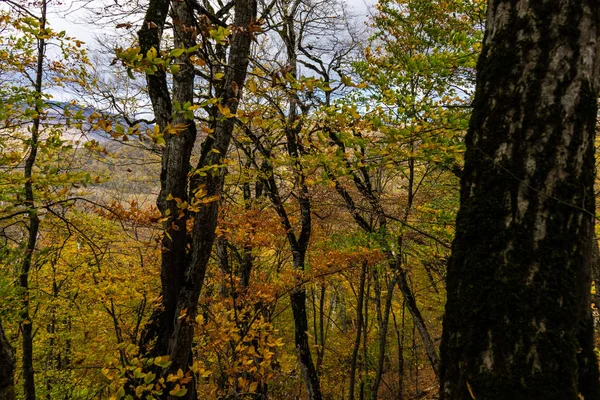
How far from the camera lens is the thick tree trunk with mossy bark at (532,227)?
111 cm

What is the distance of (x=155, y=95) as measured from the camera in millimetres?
3492

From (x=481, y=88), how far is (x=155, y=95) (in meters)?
3.17

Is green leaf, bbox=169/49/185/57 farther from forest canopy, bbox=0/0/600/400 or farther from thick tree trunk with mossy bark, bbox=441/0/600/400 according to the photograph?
thick tree trunk with mossy bark, bbox=441/0/600/400

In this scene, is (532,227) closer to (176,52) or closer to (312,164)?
(176,52)

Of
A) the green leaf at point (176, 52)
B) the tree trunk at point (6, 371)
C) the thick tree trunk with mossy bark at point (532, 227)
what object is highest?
the green leaf at point (176, 52)

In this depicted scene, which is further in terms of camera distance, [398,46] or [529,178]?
[398,46]

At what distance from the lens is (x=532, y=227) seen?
1182 millimetres

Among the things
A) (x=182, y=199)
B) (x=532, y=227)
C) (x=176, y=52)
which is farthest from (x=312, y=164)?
(x=532, y=227)

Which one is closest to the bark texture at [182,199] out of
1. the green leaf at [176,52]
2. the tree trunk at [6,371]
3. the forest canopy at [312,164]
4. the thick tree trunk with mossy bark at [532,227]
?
the forest canopy at [312,164]

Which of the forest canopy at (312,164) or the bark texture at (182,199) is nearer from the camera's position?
the forest canopy at (312,164)

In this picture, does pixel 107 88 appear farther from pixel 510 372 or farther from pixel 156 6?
pixel 510 372

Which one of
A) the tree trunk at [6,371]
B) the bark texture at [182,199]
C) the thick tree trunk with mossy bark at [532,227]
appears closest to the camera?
the thick tree trunk with mossy bark at [532,227]

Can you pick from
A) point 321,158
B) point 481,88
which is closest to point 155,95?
point 321,158

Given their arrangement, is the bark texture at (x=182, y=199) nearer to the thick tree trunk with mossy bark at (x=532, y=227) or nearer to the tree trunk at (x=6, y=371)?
the tree trunk at (x=6, y=371)
